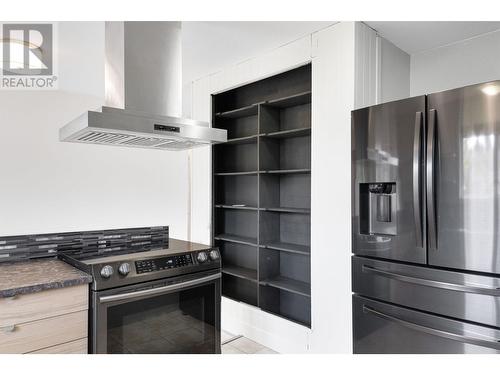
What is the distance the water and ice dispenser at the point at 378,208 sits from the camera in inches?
78.9

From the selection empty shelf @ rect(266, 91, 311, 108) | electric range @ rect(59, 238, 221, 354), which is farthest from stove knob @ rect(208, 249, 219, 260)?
empty shelf @ rect(266, 91, 311, 108)

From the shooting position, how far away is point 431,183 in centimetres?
179

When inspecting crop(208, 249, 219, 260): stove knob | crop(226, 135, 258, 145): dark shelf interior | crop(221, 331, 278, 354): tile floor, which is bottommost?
crop(221, 331, 278, 354): tile floor

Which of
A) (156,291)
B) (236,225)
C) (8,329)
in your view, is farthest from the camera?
(236,225)

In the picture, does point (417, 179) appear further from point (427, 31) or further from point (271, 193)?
point (271, 193)

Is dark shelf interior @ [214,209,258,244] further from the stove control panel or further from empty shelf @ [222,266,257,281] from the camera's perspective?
the stove control panel

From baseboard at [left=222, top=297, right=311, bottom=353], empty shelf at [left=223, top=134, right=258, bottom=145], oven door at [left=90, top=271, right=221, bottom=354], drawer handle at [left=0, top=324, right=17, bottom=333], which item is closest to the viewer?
drawer handle at [left=0, top=324, right=17, bottom=333]

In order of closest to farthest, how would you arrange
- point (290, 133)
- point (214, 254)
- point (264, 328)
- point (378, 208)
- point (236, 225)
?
point (378, 208)
point (214, 254)
point (290, 133)
point (264, 328)
point (236, 225)

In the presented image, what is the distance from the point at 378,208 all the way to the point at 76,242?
1.95m

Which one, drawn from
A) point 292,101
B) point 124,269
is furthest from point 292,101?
point 124,269

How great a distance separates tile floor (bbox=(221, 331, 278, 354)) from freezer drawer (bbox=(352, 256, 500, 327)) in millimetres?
1059

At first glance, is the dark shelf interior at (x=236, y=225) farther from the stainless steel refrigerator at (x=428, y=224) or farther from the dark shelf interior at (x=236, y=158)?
the stainless steel refrigerator at (x=428, y=224)

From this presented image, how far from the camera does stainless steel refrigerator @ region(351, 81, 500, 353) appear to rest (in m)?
1.63
